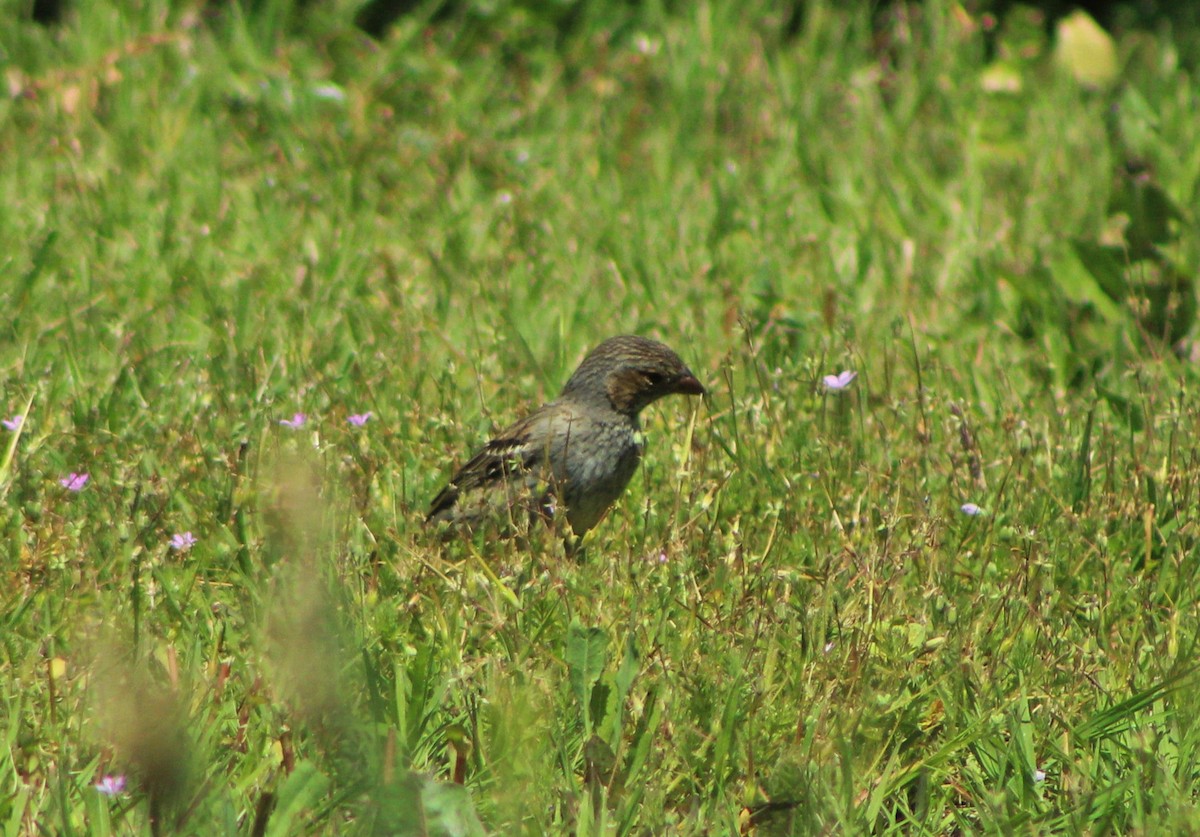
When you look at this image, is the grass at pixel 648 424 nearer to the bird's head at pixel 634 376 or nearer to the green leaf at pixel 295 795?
the green leaf at pixel 295 795

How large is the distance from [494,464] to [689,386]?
69 cm

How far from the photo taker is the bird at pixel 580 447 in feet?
14.7

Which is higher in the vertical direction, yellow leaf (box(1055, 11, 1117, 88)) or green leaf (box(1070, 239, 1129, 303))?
green leaf (box(1070, 239, 1129, 303))

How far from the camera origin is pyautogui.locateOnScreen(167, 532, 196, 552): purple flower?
13.4ft

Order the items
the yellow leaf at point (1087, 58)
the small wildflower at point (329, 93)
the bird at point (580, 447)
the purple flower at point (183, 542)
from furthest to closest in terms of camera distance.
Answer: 1. the yellow leaf at point (1087, 58)
2. the small wildflower at point (329, 93)
3. the bird at point (580, 447)
4. the purple flower at point (183, 542)

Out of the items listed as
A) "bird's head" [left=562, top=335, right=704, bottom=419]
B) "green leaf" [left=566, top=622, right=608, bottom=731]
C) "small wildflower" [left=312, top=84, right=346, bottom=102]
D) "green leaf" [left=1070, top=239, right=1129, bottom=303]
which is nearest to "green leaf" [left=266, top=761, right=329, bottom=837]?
"green leaf" [left=566, top=622, right=608, bottom=731]

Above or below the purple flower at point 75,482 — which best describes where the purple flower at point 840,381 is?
below

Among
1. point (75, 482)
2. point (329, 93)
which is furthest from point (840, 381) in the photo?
point (329, 93)

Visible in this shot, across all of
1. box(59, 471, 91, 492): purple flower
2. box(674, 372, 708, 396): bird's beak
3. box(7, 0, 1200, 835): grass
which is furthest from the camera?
box(674, 372, 708, 396): bird's beak

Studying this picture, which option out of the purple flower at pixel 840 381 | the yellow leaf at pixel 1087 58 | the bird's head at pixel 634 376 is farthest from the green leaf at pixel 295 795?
the yellow leaf at pixel 1087 58

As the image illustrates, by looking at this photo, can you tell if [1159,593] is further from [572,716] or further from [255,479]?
[255,479]

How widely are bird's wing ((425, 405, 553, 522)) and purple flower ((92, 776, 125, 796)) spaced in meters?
1.55

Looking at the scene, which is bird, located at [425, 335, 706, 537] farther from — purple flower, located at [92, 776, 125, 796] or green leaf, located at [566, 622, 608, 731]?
purple flower, located at [92, 776, 125, 796]

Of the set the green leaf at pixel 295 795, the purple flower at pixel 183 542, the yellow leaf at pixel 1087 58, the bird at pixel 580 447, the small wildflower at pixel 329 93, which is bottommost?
the yellow leaf at pixel 1087 58
